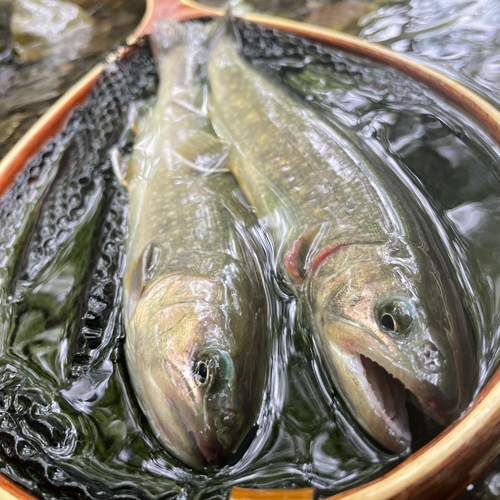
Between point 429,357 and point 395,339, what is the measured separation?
0.10 m

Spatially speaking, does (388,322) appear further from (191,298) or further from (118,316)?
(118,316)

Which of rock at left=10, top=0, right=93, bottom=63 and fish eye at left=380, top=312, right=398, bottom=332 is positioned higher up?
rock at left=10, top=0, right=93, bottom=63

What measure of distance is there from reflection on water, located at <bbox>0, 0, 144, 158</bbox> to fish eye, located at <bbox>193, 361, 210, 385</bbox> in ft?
7.88

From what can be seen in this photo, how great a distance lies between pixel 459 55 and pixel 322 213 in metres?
1.64

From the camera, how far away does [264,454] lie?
4.28 feet

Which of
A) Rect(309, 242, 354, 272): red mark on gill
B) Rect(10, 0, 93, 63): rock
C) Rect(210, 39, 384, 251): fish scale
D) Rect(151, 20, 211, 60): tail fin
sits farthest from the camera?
Rect(10, 0, 93, 63): rock

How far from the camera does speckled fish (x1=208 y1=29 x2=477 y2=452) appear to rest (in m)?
1.22

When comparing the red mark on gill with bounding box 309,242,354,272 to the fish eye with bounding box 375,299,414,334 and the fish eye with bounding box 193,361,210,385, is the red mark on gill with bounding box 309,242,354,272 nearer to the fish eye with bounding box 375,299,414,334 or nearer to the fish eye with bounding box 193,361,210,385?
the fish eye with bounding box 375,299,414,334

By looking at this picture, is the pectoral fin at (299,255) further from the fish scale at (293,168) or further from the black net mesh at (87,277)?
the black net mesh at (87,277)

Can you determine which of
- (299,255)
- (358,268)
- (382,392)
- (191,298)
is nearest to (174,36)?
(299,255)

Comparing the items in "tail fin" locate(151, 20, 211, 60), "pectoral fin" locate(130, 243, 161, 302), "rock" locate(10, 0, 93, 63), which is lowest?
"pectoral fin" locate(130, 243, 161, 302)

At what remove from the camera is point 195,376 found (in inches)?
51.1

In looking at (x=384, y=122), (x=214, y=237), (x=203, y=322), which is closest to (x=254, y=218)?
(x=214, y=237)

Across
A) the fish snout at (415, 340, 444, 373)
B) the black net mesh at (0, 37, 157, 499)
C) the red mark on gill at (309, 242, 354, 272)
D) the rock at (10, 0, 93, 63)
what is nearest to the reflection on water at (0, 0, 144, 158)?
the rock at (10, 0, 93, 63)
